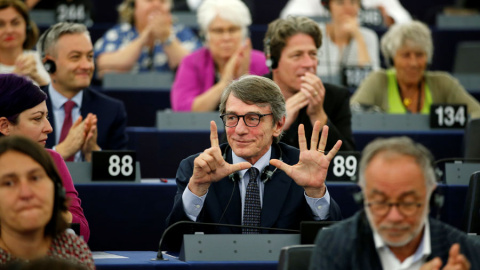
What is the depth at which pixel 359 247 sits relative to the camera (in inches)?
95.9

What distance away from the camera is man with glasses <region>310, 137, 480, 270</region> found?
2.38 m

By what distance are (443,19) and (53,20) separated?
2923 millimetres

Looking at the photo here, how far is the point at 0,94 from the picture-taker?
3.33 metres

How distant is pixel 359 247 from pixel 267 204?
38.9 inches

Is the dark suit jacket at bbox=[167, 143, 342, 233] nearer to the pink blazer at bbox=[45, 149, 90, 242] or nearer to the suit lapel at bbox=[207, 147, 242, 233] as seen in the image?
the suit lapel at bbox=[207, 147, 242, 233]

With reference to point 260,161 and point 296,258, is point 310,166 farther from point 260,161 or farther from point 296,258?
point 296,258

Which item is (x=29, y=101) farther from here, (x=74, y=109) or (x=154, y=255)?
(x=74, y=109)

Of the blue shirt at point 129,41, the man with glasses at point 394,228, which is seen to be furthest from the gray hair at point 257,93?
the blue shirt at point 129,41

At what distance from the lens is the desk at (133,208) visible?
391cm

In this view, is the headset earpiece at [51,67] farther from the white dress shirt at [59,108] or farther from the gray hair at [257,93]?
the gray hair at [257,93]

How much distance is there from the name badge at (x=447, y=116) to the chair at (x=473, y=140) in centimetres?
68

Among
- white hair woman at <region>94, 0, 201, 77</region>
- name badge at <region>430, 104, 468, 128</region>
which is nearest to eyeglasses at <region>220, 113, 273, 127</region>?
name badge at <region>430, 104, 468, 128</region>

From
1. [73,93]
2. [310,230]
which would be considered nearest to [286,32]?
[73,93]

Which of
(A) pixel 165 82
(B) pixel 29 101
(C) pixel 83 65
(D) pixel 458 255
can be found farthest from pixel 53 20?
(D) pixel 458 255
